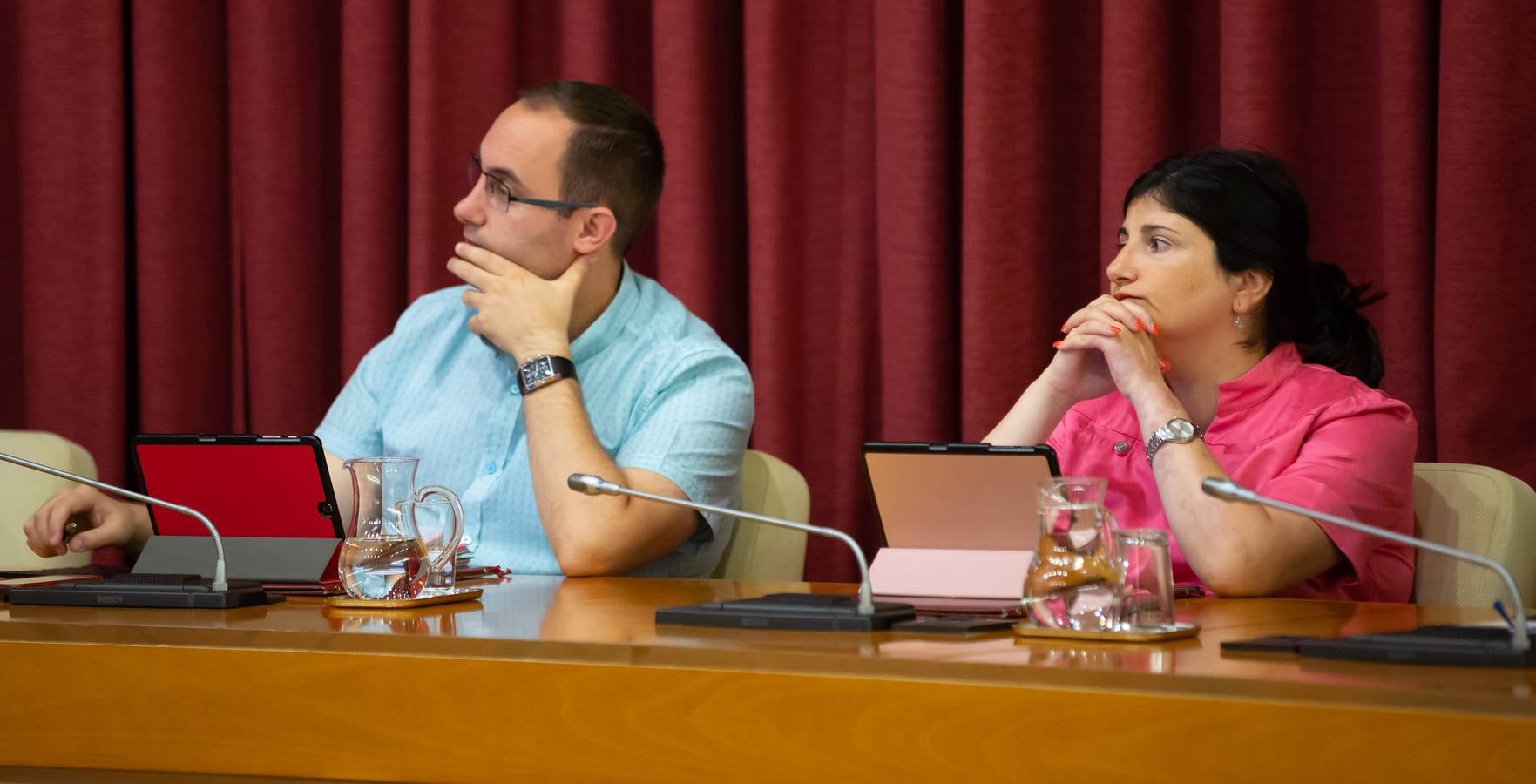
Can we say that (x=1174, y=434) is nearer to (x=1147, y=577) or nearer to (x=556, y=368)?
(x=1147, y=577)

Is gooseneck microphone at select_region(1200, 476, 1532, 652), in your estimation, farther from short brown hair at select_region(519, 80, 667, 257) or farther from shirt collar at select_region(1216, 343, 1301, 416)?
short brown hair at select_region(519, 80, 667, 257)

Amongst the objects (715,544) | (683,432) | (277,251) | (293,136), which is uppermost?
(293,136)

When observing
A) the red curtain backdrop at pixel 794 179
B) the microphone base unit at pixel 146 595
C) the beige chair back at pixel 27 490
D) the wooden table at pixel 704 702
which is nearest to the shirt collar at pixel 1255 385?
the red curtain backdrop at pixel 794 179

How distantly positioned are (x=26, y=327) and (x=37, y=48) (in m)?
0.55

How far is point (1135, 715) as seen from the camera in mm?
1048

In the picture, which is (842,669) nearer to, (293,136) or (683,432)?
(683,432)

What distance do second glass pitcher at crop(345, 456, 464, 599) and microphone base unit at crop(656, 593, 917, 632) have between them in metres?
0.32

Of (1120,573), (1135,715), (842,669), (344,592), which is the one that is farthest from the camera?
(344,592)

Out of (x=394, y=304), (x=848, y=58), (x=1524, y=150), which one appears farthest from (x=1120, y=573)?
(x=394, y=304)

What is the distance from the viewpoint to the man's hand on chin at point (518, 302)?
2.21 meters

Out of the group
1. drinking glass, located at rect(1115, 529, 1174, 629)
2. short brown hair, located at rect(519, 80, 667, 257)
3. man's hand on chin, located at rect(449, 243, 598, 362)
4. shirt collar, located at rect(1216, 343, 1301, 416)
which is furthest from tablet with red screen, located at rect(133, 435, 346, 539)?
shirt collar, located at rect(1216, 343, 1301, 416)

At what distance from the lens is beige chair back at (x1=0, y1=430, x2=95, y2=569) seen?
2.40m

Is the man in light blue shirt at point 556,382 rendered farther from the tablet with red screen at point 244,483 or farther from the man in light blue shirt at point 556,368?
A: the tablet with red screen at point 244,483

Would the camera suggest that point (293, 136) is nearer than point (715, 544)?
No
